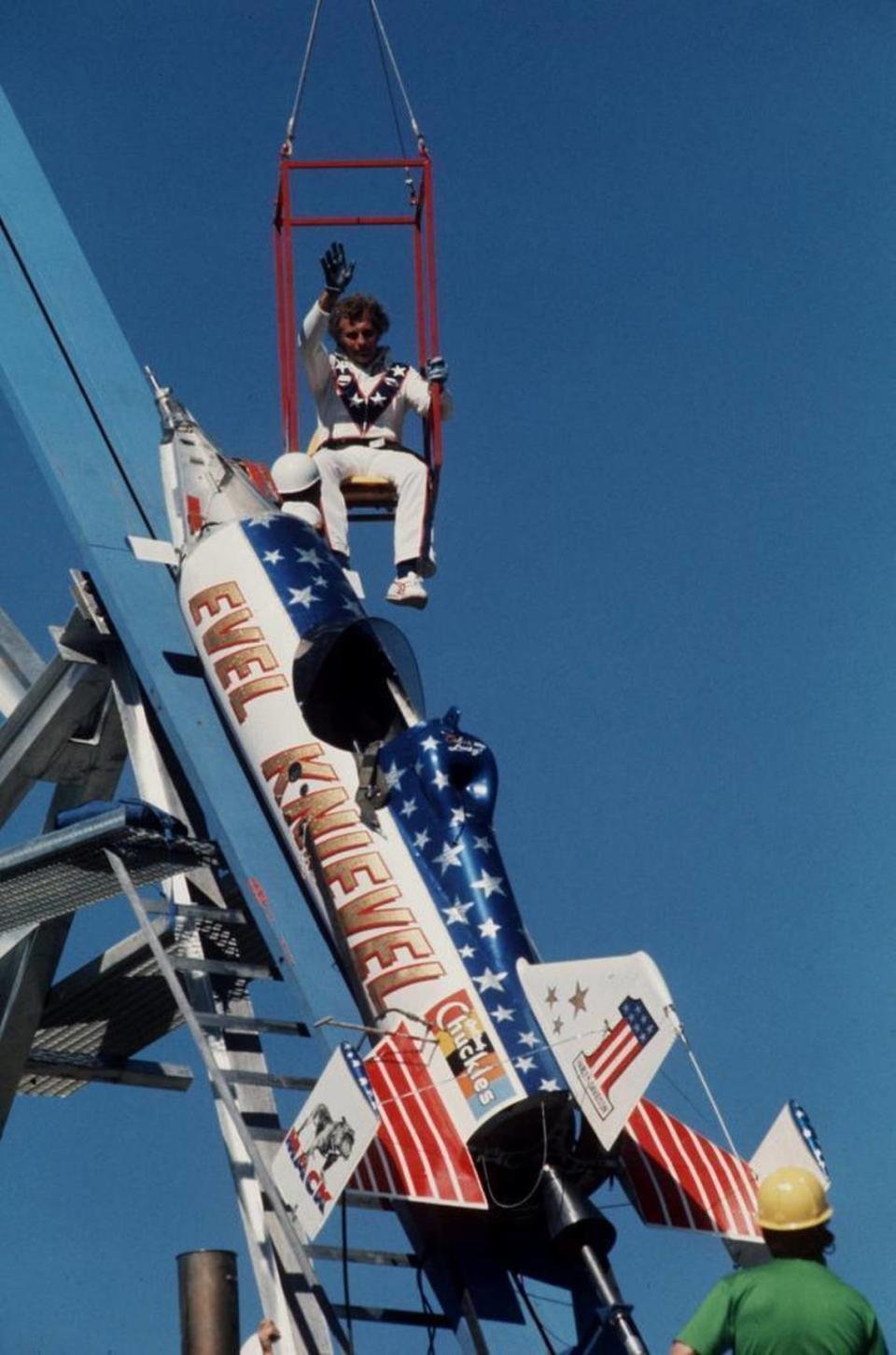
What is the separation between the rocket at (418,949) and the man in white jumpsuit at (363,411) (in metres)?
0.63

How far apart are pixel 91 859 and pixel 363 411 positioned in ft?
11.1

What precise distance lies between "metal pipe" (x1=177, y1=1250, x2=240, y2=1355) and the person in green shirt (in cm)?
581

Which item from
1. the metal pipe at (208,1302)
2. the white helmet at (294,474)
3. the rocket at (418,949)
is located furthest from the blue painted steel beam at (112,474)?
the metal pipe at (208,1302)

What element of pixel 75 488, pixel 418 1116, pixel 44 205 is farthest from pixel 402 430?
pixel 418 1116

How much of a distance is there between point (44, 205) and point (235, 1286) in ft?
27.6

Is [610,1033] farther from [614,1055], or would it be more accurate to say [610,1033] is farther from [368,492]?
[368,492]

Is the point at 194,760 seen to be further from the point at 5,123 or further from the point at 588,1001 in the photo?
the point at 5,123

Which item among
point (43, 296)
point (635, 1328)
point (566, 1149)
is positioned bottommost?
point (635, 1328)

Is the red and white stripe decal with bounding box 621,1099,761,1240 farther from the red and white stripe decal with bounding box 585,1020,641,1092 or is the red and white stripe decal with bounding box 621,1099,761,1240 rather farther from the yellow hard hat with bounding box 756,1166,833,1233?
the yellow hard hat with bounding box 756,1166,833,1233

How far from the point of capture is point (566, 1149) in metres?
12.4

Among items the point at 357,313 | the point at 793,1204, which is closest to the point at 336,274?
the point at 357,313

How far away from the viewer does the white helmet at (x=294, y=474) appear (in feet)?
52.4

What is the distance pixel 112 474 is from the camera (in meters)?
17.1

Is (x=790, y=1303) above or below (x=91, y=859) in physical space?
below
